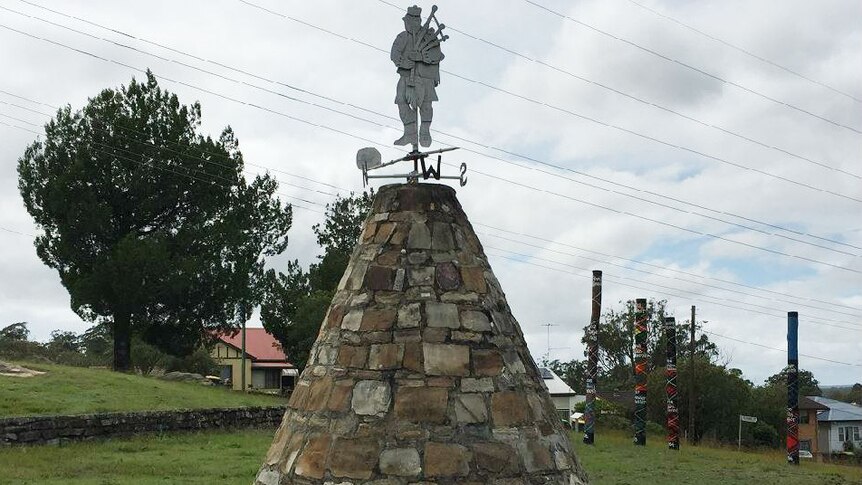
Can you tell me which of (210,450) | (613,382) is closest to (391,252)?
(210,450)

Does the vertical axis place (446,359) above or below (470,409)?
above

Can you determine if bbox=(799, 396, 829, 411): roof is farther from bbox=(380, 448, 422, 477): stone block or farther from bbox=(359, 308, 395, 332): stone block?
bbox=(380, 448, 422, 477): stone block

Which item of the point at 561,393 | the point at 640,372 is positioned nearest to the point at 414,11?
the point at 640,372

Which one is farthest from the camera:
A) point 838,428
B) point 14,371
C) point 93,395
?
point 838,428

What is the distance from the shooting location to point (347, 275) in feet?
17.3

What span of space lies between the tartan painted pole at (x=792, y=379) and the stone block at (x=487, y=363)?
18.4 metres

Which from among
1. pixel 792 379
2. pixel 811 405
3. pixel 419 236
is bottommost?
pixel 811 405

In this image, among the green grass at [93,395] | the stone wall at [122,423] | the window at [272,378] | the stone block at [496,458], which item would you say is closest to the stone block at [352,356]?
the stone block at [496,458]

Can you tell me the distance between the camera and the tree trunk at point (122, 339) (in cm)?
2935

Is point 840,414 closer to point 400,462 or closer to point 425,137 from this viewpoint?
point 425,137

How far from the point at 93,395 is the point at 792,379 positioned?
1771 centimetres

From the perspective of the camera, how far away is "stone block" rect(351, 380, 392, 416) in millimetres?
4578

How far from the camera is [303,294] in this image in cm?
3575

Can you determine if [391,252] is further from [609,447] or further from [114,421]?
[609,447]
